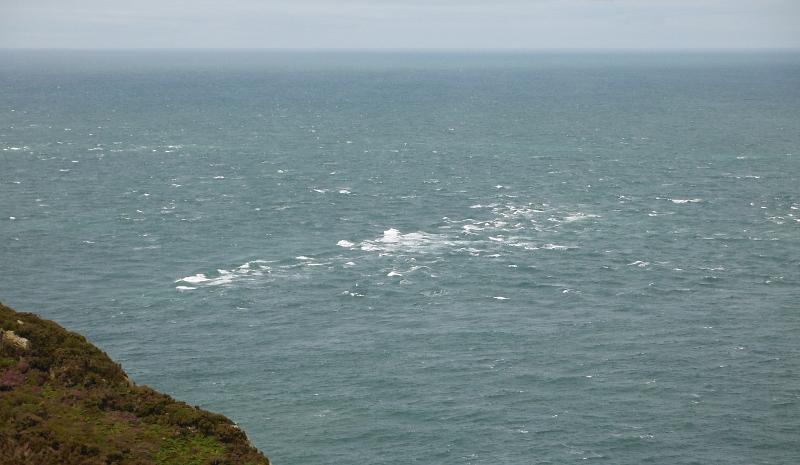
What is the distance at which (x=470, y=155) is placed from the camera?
188 metres

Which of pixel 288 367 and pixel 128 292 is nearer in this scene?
pixel 288 367

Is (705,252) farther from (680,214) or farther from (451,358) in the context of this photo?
(451,358)

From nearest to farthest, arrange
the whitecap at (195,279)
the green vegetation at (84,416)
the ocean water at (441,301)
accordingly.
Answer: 1. the green vegetation at (84,416)
2. the ocean water at (441,301)
3. the whitecap at (195,279)

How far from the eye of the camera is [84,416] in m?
48.2

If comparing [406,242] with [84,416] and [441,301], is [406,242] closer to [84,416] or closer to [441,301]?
[441,301]

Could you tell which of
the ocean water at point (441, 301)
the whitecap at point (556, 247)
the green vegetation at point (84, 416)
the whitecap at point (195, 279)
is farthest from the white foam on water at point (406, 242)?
the green vegetation at point (84, 416)

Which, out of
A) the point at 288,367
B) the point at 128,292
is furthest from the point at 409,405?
the point at 128,292

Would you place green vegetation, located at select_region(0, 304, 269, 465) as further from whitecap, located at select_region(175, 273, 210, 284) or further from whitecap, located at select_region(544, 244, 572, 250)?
whitecap, located at select_region(544, 244, 572, 250)

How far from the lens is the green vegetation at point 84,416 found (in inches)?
1736

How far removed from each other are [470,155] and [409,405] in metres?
119

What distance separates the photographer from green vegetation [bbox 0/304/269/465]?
4409 centimetres

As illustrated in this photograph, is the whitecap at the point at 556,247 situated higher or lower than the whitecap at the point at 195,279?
higher

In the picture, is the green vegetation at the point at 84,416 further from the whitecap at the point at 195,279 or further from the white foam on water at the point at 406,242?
the white foam on water at the point at 406,242

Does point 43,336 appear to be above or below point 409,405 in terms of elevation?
above
